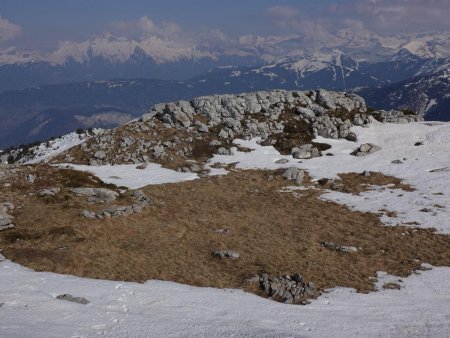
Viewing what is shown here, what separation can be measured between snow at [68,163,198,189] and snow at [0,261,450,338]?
87.3 feet

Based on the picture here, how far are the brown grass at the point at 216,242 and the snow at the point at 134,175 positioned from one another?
7.58 m

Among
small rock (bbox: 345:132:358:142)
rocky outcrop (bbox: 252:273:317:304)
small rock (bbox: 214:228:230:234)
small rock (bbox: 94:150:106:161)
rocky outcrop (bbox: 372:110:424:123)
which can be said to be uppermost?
rocky outcrop (bbox: 372:110:424:123)

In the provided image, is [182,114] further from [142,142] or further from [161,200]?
[161,200]

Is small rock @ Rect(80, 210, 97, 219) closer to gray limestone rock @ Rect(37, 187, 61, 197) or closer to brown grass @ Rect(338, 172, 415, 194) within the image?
gray limestone rock @ Rect(37, 187, 61, 197)

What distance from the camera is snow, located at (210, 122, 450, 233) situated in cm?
4281

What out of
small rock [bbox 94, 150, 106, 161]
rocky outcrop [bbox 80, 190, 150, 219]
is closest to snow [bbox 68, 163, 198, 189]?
small rock [bbox 94, 150, 106, 161]

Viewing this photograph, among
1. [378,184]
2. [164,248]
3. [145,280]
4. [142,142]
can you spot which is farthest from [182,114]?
[145,280]

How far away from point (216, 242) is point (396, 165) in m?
36.5

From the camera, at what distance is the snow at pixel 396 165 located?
42.8m

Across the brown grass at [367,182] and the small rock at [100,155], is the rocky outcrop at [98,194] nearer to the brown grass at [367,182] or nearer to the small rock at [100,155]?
the small rock at [100,155]

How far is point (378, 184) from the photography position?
5200 centimetres

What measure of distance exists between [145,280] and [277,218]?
59.9 feet

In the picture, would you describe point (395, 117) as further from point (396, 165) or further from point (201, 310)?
point (201, 310)

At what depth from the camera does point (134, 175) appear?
5719cm
